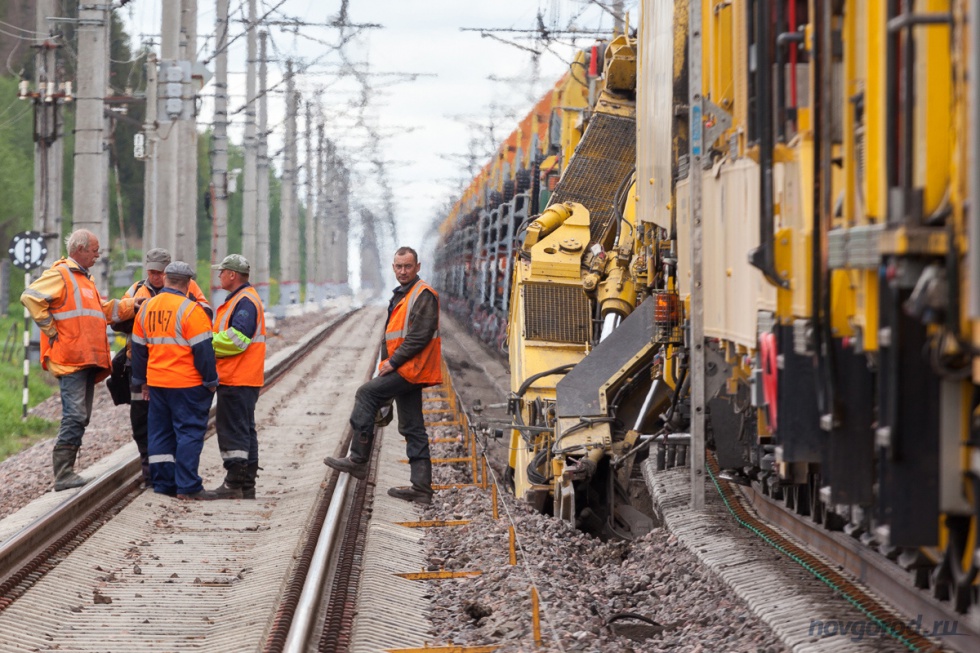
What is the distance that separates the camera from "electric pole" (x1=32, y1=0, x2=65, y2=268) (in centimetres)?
1856

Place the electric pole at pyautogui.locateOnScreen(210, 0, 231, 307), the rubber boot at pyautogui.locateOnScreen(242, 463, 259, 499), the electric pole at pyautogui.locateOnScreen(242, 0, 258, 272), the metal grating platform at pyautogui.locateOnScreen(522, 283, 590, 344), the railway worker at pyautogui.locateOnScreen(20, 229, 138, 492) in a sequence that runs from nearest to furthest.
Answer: the railway worker at pyautogui.locateOnScreen(20, 229, 138, 492), the rubber boot at pyautogui.locateOnScreen(242, 463, 259, 499), the metal grating platform at pyautogui.locateOnScreen(522, 283, 590, 344), the electric pole at pyautogui.locateOnScreen(210, 0, 231, 307), the electric pole at pyautogui.locateOnScreen(242, 0, 258, 272)

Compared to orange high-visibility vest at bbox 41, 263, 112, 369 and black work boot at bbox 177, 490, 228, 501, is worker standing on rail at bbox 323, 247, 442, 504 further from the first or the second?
orange high-visibility vest at bbox 41, 263, 112, 369

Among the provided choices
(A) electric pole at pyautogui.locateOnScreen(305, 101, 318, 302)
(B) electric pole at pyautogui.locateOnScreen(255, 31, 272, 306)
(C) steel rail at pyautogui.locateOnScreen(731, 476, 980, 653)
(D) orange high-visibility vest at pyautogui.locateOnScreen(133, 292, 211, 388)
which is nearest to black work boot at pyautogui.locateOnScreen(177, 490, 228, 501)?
(D) orange high-visibility vest at pyautogui.locateOnScreen(133, 292, 211, 388)

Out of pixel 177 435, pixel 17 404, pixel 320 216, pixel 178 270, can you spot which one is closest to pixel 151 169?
pixel 17 404

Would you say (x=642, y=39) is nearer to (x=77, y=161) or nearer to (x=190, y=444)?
(x=190, y=444)

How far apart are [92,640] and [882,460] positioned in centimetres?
382

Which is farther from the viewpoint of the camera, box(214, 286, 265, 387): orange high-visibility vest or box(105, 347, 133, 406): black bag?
box(105, 347, 133, 406): black bag

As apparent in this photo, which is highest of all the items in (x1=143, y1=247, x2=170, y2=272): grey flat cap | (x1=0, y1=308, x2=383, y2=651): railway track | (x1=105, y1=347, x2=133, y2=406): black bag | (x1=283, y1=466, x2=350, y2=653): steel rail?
(x1=143, y1=247, x2=170, y2=272): grey flat cap

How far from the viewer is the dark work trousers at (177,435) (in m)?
9.63

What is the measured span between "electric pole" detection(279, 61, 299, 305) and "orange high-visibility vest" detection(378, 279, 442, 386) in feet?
110

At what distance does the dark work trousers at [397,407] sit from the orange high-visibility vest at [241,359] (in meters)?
0.81

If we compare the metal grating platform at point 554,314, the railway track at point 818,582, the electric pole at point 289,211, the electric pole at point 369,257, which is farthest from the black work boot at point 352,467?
the electric pole at point 369,257

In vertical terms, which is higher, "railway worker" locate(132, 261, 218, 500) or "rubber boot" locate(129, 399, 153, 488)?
"railway worker" locate(132, 261, 218, 500)

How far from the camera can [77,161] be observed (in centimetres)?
1752
